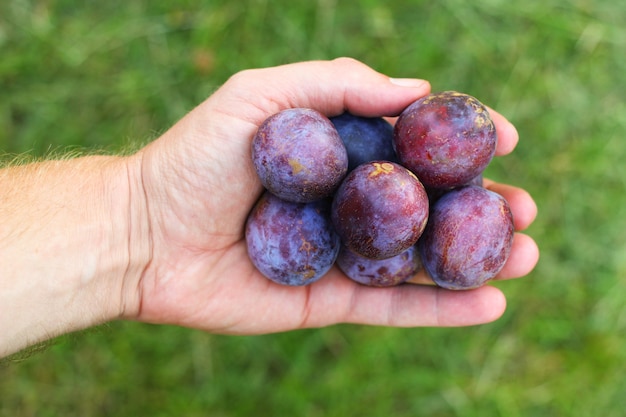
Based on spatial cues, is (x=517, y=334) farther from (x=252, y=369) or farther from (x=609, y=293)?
(x=252, y=369)

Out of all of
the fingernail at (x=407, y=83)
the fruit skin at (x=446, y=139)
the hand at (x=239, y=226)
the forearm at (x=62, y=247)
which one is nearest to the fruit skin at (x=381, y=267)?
the hand at (x=239, y=226)

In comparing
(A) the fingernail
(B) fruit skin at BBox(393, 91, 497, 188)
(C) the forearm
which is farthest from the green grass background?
(B) fruit skin at BBox(393, 91, 497, 188)

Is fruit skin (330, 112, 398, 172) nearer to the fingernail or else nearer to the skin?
the skin

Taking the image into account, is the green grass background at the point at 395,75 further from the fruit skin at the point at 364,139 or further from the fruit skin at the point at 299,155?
the fruit skin at the point at 299,155

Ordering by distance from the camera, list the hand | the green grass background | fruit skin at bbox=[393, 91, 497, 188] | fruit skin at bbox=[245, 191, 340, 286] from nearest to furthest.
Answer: fruit skin at bbox=[393, 91, 497, 188] → fruit skin at bbox=[245, 191, 340, 286] → the hand → the green grass background

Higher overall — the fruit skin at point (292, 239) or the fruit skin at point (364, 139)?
the fruit skin at point (364, 139)

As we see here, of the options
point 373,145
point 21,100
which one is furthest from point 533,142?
point 21,100
